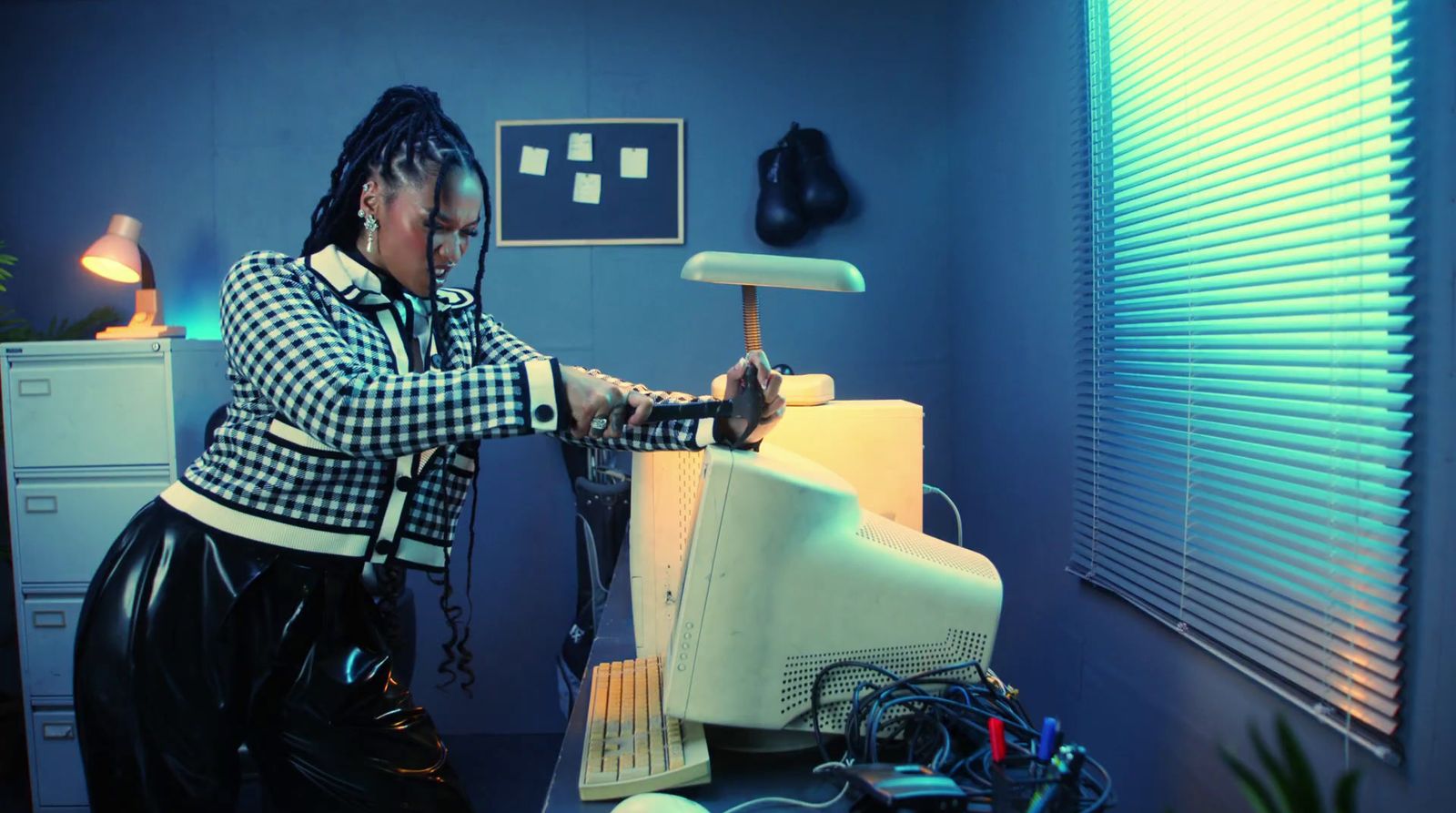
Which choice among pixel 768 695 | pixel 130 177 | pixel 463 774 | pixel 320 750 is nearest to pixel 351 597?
pixel 320 750

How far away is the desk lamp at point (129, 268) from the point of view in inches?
107

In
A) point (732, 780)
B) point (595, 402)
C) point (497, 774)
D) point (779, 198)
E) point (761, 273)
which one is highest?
point (779, 198)

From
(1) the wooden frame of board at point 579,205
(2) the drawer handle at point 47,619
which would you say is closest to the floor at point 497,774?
(2) the drawer handle at point 47,619

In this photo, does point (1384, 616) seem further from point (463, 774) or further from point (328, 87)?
point (328, 87)

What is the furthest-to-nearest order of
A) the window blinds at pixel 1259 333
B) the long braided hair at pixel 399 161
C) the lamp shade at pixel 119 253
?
the lamp shade at pixel 119 253, the long braided hair at pixel 399 161, the window blinds at pixel 1259 333

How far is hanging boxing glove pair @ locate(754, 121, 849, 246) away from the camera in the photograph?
9.17 ft

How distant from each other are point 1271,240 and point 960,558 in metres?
0.68

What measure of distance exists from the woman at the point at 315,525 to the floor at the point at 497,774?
126 cm

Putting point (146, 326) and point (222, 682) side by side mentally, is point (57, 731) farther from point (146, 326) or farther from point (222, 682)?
point (222, 682)

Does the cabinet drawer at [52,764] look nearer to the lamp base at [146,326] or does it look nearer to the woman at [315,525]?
the lamp base at [146,326]

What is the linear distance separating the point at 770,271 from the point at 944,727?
55 centimetres

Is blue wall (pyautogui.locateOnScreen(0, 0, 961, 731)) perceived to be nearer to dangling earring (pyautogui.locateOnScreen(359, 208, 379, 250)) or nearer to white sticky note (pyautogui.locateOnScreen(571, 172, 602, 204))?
white sticky note (pyautogui.locateOnScreen(571, 172, 602, 204))

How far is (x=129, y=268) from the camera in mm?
2742

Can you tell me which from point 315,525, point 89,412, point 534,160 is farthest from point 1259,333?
point 89,412
